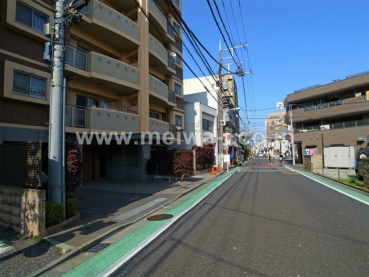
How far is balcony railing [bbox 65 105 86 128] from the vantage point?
479 inches

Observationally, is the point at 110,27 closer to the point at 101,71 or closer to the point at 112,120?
the point at 101,71

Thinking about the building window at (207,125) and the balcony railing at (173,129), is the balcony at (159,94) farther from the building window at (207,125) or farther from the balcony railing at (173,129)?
the building window at (207,125)

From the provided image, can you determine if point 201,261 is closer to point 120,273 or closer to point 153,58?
point 120,273

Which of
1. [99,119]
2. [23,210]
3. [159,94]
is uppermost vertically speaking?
[159,94]

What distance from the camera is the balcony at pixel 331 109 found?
2916cm

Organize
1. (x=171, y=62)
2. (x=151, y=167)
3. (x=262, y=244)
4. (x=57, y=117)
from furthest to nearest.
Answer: (x=171, y=62), (x=151, y=167), (x=57, y=117), (x=262, y=244)

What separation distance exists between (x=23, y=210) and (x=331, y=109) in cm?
3487

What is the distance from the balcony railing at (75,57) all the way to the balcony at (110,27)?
1784 millimetres

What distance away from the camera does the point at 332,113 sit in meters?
31.6


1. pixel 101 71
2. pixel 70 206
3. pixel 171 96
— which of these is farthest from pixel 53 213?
pixel 171 96

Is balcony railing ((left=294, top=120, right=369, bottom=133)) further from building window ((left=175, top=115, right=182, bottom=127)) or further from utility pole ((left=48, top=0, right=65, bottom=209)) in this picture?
utility pole ((left=48, top=0, right=65, bottom=209))

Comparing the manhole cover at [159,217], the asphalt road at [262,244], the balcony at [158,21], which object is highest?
the balcony at [158,21]

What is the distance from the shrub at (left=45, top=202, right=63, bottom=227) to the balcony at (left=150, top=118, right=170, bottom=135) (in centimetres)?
1162

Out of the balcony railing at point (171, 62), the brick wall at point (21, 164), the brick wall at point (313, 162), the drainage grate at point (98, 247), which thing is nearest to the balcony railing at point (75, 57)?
the brick wall at point (21, 164)
